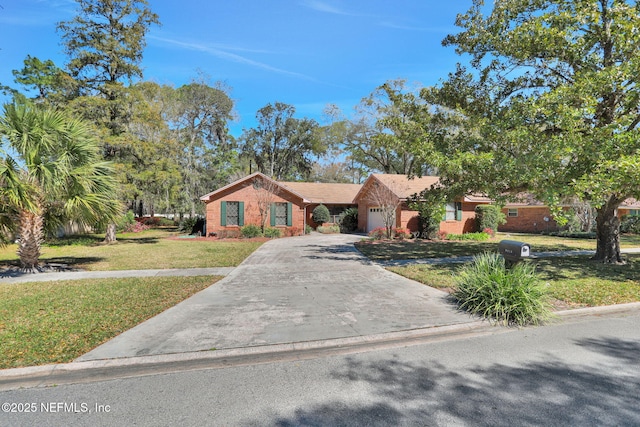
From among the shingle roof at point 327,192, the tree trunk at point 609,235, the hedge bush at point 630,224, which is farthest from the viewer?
the shingle roof at point 327,192

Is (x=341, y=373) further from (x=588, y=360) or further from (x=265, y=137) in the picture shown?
(x=265, y=137)

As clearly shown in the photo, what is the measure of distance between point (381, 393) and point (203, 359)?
7.53ft

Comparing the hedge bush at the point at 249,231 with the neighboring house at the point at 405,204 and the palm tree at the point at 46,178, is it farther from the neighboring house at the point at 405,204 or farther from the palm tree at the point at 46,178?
the palm tree at the point at 46,178

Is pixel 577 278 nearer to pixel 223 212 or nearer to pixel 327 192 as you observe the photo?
pixel 223 212

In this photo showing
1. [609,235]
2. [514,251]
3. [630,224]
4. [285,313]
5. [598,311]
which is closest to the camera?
[285,313]

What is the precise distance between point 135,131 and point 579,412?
2474 centimetres

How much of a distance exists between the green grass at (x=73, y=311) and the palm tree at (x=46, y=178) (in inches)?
91.8

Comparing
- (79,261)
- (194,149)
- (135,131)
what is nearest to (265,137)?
(194,149)

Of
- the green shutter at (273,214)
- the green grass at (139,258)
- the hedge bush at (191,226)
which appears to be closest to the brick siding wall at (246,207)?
the green shutter at (273,214)

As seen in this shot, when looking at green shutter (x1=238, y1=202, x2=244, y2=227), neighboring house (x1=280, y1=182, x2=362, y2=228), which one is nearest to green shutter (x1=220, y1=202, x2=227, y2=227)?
green shutter (x1=238, y1=202, x2=244, y2=227)

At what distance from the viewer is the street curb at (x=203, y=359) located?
3730mm

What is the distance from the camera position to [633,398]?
3.24 m

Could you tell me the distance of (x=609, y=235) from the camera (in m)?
10.7

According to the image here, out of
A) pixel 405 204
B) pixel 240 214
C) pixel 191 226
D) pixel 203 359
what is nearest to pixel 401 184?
pixel 405 204
